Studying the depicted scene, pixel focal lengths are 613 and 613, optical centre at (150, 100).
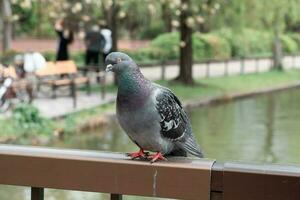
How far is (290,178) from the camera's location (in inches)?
75.9

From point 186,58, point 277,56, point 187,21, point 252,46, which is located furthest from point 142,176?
point 252,46

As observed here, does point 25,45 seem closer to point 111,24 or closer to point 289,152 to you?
point 111,24

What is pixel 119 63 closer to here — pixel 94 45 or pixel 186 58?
pixel 186 58

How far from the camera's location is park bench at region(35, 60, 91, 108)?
567 inches

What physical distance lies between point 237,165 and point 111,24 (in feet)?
54.4

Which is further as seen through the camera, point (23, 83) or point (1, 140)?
point (23, 83)

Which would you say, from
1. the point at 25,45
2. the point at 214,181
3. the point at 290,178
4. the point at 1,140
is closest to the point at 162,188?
the point at 214,181

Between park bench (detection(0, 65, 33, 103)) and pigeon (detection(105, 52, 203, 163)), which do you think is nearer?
pigeon (detection(105, 52, 203, 163))

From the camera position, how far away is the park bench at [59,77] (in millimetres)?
14414

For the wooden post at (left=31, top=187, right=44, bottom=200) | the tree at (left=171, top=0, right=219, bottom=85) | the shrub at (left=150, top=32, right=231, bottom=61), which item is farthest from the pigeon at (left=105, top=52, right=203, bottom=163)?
the shrub at (left=150, top=32, right=231, bottom=61)

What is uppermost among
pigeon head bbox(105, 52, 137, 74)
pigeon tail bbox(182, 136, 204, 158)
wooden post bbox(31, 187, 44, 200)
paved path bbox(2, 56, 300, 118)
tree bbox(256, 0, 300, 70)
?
tree bbox(256, 0, 300, 70)

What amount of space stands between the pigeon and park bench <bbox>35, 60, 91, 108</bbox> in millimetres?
11128

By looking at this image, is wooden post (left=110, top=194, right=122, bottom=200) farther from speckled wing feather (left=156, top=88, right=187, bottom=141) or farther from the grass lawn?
the grass lawn

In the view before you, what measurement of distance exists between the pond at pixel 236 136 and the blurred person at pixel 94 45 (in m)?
4.53
